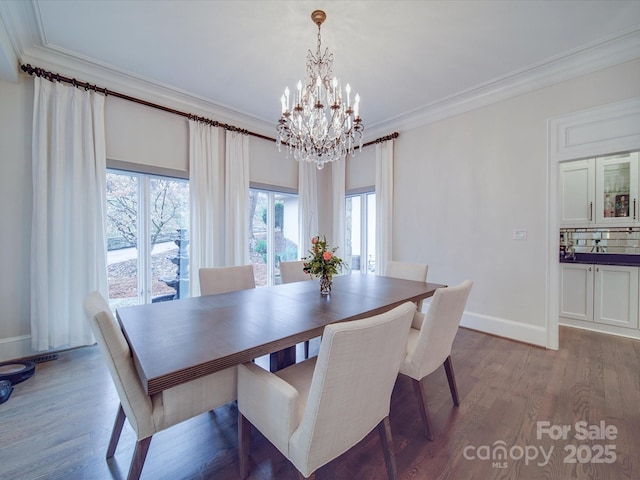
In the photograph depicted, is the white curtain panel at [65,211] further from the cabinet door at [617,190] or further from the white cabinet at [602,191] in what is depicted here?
the cabinet door at [617,190]

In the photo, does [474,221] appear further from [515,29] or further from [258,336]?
[258,336]

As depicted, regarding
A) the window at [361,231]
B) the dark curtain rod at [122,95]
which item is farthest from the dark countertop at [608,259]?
the dark curtain rod at [122,95]

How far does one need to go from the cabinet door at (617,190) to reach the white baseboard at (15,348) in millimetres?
6699

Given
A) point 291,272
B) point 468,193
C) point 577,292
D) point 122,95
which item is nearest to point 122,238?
point 122,95

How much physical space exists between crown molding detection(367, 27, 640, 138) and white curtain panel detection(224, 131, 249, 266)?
7.83 feet

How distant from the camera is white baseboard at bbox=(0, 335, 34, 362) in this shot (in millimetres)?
2361

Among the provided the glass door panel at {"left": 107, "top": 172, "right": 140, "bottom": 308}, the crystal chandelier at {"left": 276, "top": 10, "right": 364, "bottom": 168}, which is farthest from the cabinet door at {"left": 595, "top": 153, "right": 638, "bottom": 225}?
the glass door panel at {"left": 107, "top": 172, "right": 140, "bottom": 308}

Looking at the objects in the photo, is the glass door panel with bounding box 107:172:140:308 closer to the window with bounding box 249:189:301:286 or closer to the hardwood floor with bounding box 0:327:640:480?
the hardwood floor with bounding box 0:327:640:480

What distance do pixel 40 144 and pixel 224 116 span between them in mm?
1943

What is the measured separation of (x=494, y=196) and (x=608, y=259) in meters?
1.70

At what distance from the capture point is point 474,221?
327cm

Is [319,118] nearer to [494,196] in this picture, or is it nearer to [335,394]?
[335,394]

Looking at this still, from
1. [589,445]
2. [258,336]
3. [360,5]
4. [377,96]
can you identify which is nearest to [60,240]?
[258,336]

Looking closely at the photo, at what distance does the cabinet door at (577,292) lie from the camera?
11.0 ft
